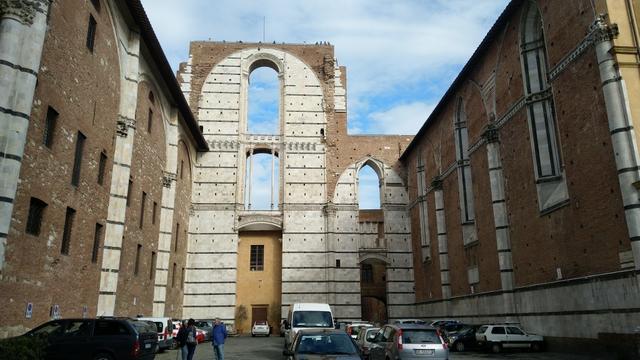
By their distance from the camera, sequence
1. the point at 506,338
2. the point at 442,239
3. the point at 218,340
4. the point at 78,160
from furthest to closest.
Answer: the point at 442,239 → the point at 506,338 → the point at 78,160 → the point at 218,340

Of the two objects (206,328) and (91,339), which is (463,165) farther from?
(91,339)

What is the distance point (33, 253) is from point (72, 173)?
3.77 meters

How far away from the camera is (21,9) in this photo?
14086 mm

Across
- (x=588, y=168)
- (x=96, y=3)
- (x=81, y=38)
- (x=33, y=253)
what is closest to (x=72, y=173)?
(x=33, y=253)

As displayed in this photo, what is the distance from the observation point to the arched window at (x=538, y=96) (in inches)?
843

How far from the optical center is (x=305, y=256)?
38.1 metres

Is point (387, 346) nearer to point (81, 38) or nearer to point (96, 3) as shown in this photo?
point (81, 38)

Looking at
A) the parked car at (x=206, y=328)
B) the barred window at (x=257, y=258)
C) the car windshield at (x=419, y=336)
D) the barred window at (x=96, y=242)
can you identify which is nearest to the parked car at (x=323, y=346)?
the car windshield at (x=419, y=336)

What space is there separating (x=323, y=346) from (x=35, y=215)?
10828 mm

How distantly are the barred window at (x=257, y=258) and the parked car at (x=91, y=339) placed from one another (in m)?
25.4

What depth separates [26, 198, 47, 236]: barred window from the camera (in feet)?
49.5

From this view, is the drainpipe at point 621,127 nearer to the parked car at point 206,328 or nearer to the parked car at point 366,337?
the parked car at point 366,337

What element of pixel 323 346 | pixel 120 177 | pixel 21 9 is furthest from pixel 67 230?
pixel 323 346

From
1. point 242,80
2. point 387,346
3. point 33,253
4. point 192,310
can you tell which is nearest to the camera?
point 387,346
